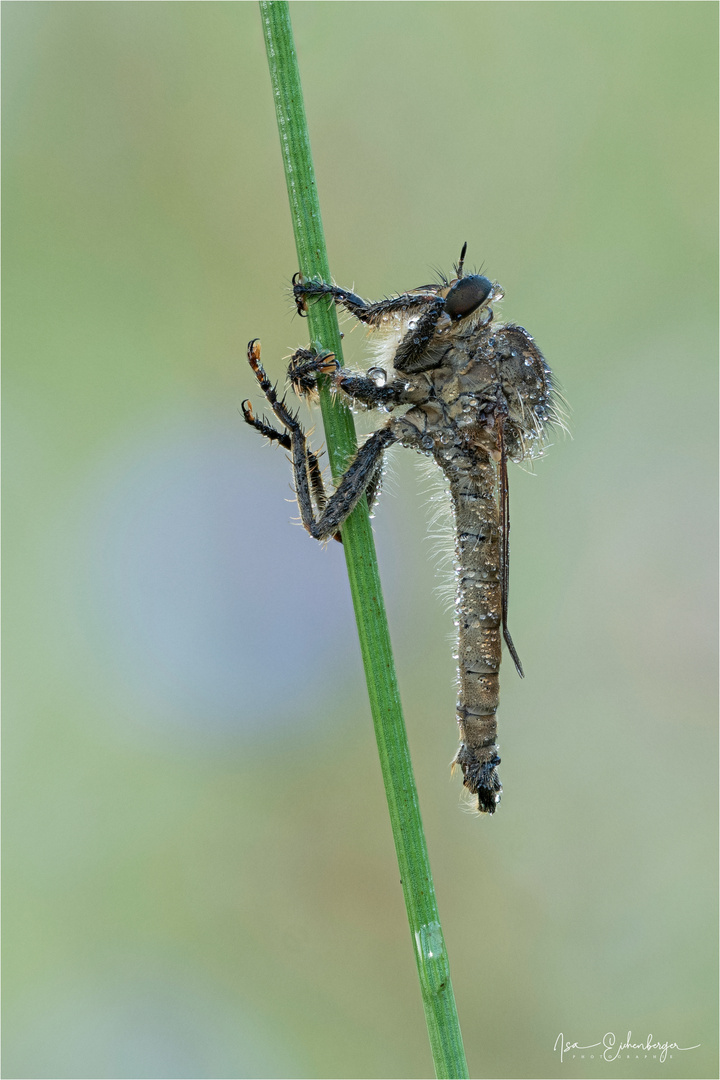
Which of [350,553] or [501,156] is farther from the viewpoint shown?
[501,156]

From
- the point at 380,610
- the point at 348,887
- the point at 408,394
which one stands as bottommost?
the point at 348,887

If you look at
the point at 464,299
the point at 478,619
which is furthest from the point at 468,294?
the point at 478,619

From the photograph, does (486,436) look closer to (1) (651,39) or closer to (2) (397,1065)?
(2) (397,1065)

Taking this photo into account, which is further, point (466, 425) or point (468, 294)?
point (466, 425)

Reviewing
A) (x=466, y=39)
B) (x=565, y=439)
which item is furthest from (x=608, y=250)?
(x=466, y=39)

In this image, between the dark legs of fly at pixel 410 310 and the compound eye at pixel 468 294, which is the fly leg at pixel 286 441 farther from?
the compound eye at pixel 468 294

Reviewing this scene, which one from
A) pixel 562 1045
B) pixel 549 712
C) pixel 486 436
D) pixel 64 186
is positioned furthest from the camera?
pixel 64 186

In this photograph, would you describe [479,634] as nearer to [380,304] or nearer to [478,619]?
[478,619]
